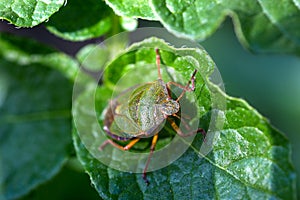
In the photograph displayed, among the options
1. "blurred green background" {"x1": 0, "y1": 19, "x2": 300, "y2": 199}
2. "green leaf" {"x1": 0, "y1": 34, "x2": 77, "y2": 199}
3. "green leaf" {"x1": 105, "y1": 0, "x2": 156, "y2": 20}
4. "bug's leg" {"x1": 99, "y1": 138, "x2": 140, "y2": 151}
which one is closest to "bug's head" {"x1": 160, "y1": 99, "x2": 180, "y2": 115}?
"bug's leg" {"x1": 99, "y1": 138, "x2": 140, "y2": 151}

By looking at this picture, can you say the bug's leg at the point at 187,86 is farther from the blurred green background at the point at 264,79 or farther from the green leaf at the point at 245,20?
the blurred green background at the point at 264,79

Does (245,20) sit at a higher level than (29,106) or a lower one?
higher

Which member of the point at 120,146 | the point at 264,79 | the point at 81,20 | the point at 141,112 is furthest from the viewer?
the point at 264,79

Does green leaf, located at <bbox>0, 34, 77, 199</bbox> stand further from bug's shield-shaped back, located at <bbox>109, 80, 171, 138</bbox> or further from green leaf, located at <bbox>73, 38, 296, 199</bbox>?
green leaf, located at <bbox>73, 38, 296, 199</bbox>

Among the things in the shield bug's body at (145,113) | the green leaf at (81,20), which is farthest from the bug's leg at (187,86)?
the green leaf at (81,20)

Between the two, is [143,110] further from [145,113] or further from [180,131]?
[180,131]

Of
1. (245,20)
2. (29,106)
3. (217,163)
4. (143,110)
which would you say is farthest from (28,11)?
(29,106)

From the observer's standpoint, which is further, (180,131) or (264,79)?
(264,79)
